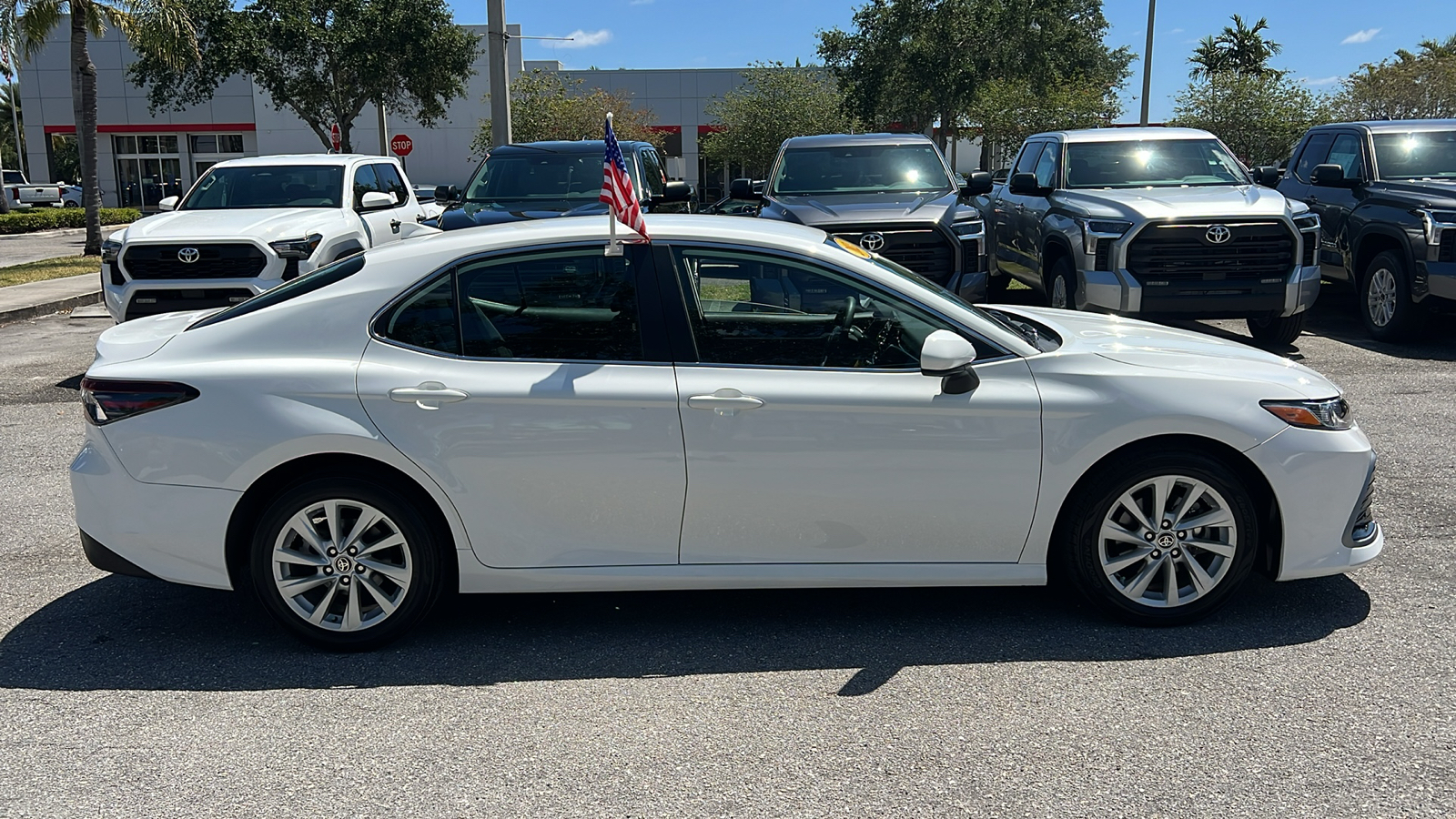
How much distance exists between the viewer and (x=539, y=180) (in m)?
12.5

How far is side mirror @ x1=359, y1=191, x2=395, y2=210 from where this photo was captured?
1267 cm

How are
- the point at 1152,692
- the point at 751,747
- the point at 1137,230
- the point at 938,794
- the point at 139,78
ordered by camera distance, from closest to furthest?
the point at 938,794, the point at 751,747, the point at 1152,692, the point at 1137,230, the point at 139,78

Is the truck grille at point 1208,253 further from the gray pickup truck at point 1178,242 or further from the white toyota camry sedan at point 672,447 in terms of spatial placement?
the white toyota camry sedan at point 672,447

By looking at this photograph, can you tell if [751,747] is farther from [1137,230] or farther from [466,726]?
[1137,230]

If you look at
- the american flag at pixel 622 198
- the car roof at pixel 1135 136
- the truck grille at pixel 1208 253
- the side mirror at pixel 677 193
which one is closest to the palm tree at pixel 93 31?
the side mirror at pixel 677 193

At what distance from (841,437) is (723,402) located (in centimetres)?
45

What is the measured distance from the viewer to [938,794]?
3422 millimetres

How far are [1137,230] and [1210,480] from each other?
21.7 feet

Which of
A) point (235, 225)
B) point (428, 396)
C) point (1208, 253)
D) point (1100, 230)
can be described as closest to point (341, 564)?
point (428, 396)

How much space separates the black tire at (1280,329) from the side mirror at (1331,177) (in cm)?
166

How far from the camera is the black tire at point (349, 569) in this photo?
4.34 meters

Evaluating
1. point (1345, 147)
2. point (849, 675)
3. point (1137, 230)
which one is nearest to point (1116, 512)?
point (849, 675)

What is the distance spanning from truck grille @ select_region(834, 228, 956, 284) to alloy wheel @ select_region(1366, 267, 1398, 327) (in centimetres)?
432

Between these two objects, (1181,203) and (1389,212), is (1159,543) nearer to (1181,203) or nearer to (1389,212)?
(1181,203)
